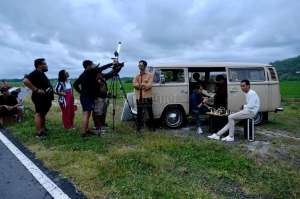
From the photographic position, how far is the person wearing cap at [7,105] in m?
12.4

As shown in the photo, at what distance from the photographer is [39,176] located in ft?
19.7

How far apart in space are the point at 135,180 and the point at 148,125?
5.73 m

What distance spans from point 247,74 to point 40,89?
6.42m

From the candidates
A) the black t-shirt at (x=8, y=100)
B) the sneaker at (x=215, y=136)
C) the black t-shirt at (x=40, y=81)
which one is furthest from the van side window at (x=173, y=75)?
the black t-shirt at (x=8, y=100)

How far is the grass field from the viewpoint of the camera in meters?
5.24

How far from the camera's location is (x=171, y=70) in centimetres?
1102

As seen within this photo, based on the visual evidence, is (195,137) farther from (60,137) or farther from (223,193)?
(223,193)

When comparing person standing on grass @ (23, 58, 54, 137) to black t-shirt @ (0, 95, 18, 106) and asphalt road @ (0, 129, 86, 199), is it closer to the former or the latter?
asphalt road @ (0, 129, 86, 199)

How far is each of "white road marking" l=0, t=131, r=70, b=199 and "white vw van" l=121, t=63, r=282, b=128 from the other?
421 centimetres

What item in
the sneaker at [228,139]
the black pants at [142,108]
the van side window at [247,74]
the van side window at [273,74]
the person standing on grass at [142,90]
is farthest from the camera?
the van side window at [273,74]

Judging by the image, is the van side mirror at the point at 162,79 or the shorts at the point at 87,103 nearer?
the shorts at the point at 87,103

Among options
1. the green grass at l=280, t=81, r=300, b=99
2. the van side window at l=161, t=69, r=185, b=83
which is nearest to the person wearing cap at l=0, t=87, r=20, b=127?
the van side window at l=161, t=69, r=185, b=83

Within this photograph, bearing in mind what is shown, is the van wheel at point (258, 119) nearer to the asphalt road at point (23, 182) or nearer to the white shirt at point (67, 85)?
the white shirt at point (67, 85)

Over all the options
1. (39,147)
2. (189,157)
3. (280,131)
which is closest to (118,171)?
(189,157)
